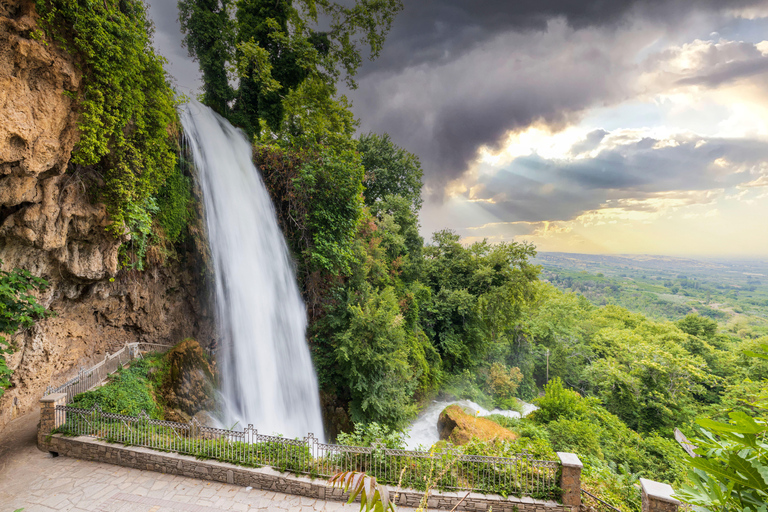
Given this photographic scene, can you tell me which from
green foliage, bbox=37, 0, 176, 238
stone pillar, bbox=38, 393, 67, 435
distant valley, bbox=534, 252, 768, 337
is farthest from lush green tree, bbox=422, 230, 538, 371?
stone pillar, bbox=38, 393, 67, 435

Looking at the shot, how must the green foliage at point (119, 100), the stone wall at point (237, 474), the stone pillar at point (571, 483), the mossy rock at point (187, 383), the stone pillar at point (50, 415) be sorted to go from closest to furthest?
1. the stone pillar at point (571, 483)
2. the stone wall at point (237, 474)
3. the green foliage at point (119, 100)
4. the stone pillar at point (50, 415)
5. the mossy rock at point (187, 383)

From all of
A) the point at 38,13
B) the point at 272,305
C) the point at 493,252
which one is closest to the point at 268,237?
the point at 272,305

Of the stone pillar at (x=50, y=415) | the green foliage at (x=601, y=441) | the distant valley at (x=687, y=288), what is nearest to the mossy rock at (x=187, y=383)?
the stone pillar at (x=50, y=415)

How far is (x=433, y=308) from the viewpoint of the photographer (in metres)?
19.0

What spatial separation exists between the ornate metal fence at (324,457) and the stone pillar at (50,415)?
0.08m

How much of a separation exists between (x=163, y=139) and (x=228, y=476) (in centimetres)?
927

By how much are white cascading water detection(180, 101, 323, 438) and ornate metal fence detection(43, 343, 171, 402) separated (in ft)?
8.24

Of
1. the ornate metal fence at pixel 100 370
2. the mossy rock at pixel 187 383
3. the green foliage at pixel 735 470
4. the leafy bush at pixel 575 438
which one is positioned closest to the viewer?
the green foliage at pixel 735 470

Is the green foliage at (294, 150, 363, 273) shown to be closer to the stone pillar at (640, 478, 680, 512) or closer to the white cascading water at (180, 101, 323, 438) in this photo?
the white cascading water at (180, 101, 323, 438)

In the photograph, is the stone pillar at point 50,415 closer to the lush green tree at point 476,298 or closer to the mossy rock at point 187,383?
the mossy rock at point 187,383

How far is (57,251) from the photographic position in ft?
24.7

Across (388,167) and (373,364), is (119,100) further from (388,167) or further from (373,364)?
(388,167)

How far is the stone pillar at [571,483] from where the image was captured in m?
5.66

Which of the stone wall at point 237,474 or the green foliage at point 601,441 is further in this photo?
the green foliage at point 601,441
